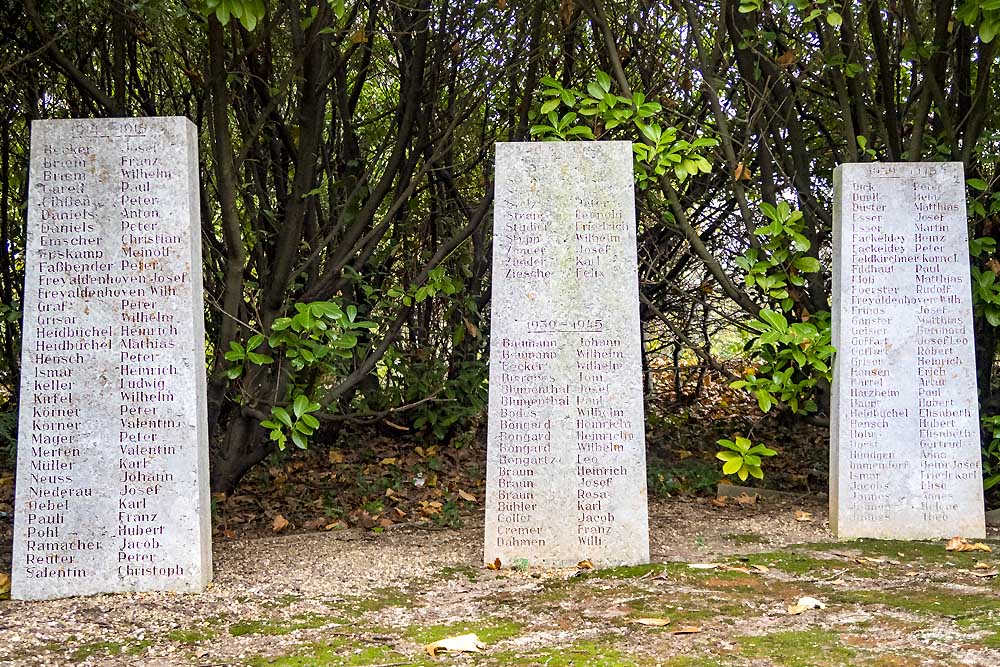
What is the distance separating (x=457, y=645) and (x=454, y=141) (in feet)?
13.1

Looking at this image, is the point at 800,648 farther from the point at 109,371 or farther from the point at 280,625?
the point at 109,371

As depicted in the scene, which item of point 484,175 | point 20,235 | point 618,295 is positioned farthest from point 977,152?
point 20,235

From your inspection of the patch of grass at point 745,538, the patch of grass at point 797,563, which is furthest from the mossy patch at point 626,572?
the patch of grass at point 745,538

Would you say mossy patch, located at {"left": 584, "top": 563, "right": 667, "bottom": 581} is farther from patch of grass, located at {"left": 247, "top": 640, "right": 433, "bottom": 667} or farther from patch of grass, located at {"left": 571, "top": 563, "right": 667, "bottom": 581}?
patch of grass, located at {"left": 247, "top": 640, "right": 433, "bottom": 667}

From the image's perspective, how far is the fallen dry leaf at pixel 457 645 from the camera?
348 centimetres

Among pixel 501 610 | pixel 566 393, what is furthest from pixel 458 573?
pixel 566 393

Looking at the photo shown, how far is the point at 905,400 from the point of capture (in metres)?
5.24

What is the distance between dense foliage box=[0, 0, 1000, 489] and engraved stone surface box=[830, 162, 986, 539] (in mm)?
290

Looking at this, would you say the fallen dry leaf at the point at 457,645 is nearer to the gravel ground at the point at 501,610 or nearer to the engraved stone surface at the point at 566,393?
the gravel ground at the point at 501,610

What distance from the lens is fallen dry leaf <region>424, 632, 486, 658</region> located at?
348 cm

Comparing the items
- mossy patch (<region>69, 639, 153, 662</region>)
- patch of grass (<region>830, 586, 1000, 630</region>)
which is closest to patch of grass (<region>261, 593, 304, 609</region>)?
mossy patch (<region>69, 639, 153, 662</region>)

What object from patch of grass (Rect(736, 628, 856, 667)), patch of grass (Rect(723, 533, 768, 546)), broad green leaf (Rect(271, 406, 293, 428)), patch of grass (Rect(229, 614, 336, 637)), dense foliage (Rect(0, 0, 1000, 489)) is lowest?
patch of grass (Rect(229, 614, 336, 637))

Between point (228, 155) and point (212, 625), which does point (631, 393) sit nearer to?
point (212, 625)

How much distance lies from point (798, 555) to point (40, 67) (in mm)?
5288
